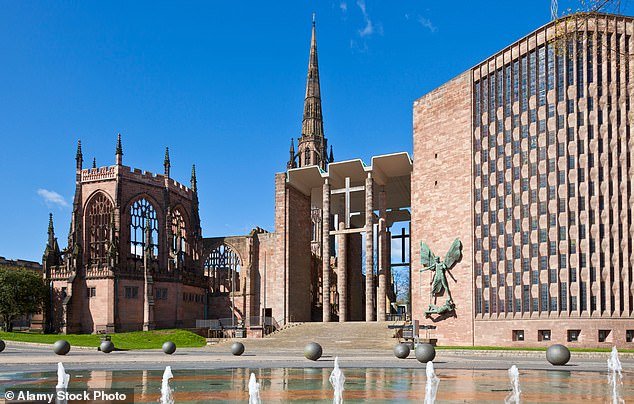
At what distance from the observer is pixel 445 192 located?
56.9 m

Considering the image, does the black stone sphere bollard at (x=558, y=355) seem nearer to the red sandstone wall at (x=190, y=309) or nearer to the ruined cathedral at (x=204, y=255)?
the ruined cathedral at (x=204, y=255)

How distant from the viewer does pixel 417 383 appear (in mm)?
21234

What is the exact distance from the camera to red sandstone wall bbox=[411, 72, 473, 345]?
178 feet

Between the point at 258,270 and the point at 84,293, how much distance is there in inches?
731

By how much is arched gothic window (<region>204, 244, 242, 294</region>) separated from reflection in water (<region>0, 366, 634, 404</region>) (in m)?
55.0

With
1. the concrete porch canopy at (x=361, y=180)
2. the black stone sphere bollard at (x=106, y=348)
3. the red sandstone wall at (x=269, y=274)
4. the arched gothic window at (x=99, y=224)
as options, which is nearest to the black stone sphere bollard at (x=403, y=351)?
the black stone sphere bollard at (x=106, y=348)

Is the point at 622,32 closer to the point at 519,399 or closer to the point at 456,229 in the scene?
the point at 456,229

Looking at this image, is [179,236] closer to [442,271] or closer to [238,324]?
[238,324]

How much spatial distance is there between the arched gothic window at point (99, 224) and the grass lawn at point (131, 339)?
42.6 ft

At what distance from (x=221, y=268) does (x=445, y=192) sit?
34.8 meters

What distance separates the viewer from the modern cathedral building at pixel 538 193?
4691cm

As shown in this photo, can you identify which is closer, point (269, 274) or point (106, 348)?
point (106, 348)

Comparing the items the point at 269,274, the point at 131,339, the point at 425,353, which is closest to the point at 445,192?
the point at 269,274

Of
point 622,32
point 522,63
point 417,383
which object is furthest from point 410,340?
point 417,383
